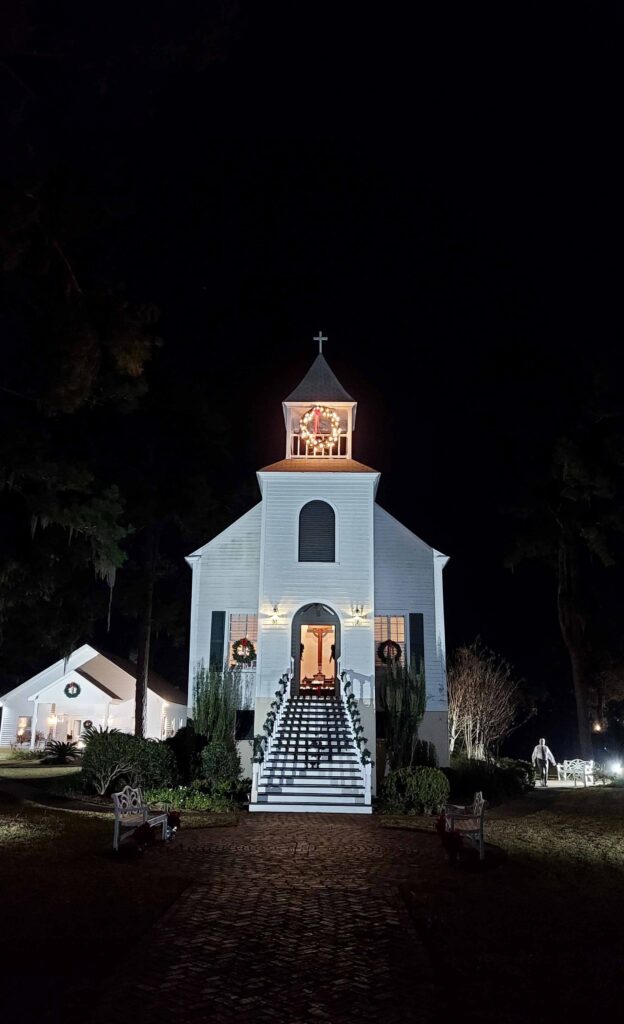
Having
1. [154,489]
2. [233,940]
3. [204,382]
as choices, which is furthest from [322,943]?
[204,382]

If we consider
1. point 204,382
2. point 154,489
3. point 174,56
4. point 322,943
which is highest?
point 204,382

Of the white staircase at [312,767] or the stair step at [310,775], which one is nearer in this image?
the white staircase at [312,767]

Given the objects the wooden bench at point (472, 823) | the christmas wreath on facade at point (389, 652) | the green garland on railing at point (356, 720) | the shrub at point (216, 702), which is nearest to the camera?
the wooden bench at point (472, 823)

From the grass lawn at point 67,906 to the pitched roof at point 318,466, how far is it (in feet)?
41.2

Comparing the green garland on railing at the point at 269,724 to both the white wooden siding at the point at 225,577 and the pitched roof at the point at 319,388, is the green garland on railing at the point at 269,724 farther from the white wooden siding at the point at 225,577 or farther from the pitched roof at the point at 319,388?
the pitched roof at the point at 319,388

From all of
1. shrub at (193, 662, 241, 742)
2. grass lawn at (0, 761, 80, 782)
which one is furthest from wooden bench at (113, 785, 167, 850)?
grass lawn at (0, 761, 80, 782)

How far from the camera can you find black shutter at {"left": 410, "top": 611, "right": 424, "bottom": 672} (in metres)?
22.5

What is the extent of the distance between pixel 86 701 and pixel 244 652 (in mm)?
16705

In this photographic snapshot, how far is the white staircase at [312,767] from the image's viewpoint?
16422 mm

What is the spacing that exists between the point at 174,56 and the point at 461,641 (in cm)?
4281

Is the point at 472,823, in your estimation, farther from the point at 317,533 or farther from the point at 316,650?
→ the point at 316,650

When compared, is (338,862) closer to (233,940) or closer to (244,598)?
(233,940)

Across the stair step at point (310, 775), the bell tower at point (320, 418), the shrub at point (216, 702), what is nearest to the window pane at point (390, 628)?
the shrub at point (216, 702)

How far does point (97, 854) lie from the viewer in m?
10.1
